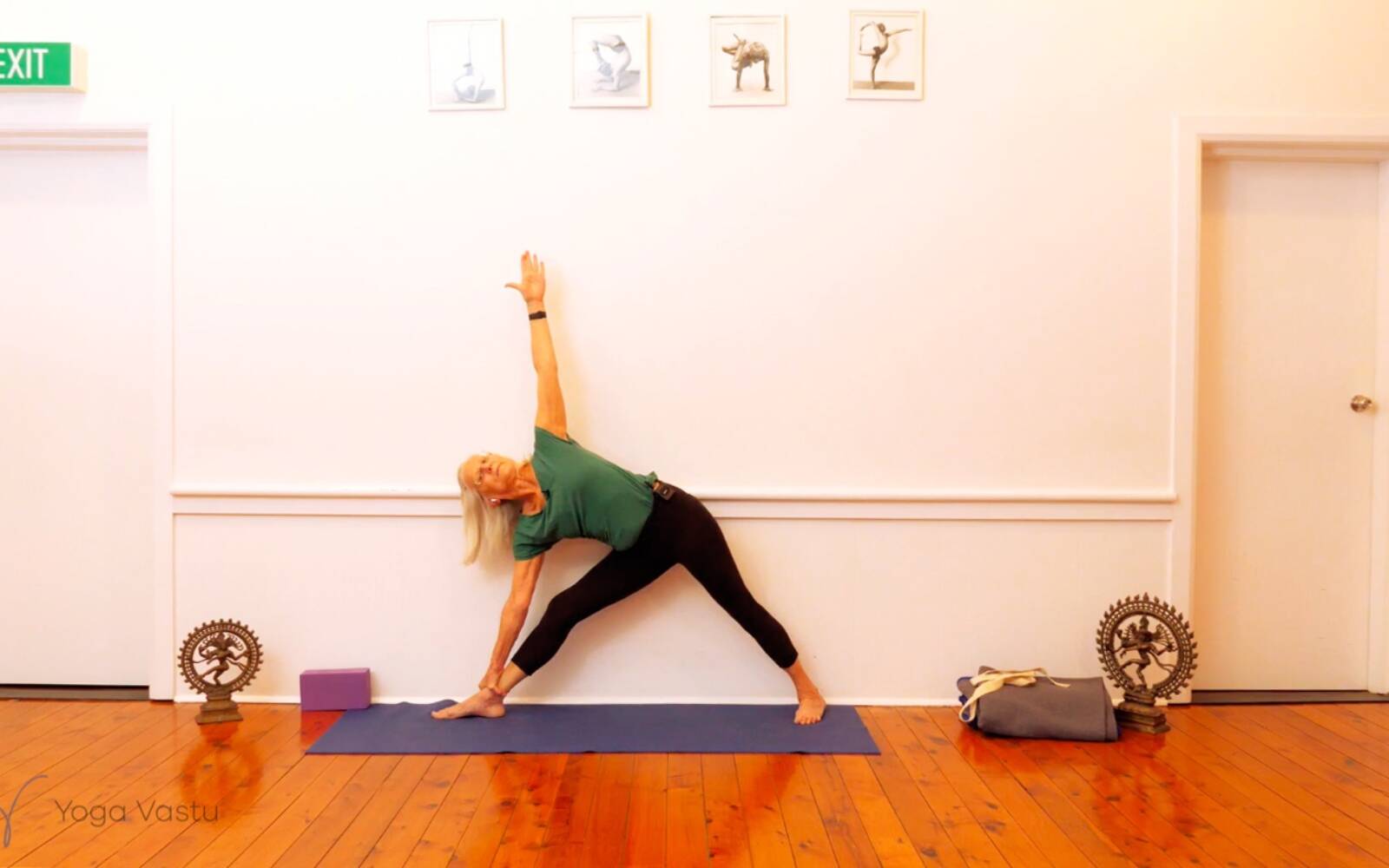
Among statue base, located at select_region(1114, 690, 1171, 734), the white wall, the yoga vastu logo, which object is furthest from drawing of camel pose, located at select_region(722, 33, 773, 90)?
the yoga vastu logo

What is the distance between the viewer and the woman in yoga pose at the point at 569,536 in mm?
3555

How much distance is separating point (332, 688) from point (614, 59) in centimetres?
249

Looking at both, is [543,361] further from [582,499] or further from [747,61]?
[747,61]

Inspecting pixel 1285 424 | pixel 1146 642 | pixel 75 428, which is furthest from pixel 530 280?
pixel 1285 424

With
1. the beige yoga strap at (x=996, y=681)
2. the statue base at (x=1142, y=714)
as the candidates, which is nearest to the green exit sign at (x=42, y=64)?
the beige yoga strap at (x=996, y=681)

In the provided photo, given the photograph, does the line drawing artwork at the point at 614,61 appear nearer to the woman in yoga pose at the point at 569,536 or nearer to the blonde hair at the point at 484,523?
the woman in yoga pose at the point at 569,536

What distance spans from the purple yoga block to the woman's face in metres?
0.83

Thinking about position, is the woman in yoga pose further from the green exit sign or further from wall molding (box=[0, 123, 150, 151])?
the green exit sign

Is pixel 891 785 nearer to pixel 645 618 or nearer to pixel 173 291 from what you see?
pixel 645 618

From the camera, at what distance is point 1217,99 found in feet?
12.4

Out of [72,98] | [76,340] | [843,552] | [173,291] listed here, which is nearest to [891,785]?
[843,552]

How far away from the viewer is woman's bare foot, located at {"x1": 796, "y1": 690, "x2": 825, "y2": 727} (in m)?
3.60

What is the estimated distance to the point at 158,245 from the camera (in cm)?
380

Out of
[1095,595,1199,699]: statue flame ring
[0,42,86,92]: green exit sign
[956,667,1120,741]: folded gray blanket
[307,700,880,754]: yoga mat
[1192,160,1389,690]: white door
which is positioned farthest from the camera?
[1192,160,1389,690]: white door
